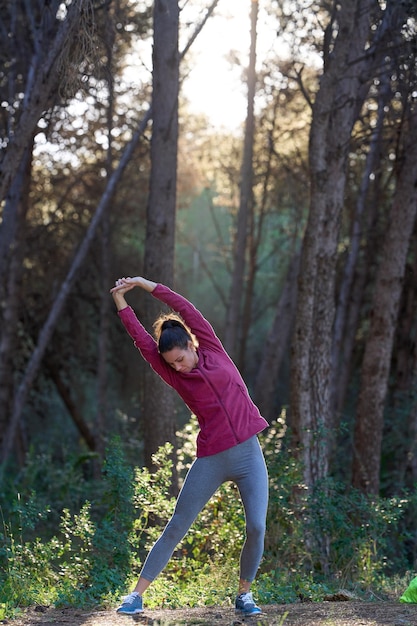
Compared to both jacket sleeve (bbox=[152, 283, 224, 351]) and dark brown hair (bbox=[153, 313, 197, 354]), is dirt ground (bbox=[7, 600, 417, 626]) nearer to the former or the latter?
dark brown hair (bbox=[153, 313, 197, 354])

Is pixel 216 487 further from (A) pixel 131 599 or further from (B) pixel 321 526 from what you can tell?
(B) pixel 321 526

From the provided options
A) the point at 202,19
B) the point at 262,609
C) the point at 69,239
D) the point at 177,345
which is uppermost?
the point at 202,19

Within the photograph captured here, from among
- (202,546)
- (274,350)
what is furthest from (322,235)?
(274,350)

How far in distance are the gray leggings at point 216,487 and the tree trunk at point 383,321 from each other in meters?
8.95

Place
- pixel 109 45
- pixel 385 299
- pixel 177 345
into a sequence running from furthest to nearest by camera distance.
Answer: pixel 385 299, pixel 109 45, pixel 177 345

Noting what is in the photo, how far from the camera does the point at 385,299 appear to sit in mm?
15500

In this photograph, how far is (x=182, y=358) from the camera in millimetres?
6316

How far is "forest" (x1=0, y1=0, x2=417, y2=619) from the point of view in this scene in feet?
30.6

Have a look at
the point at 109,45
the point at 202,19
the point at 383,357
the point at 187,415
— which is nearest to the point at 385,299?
the point at 383,357

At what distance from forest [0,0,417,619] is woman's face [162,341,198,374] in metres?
2.15

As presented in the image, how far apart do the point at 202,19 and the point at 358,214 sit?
816cm

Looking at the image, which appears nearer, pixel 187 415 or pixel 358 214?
pixel 358 214

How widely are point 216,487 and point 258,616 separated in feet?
3.18

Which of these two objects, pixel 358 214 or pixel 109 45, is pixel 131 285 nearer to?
pixel 109 45
